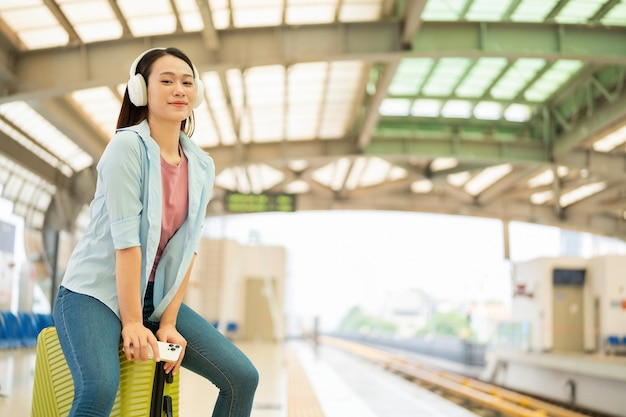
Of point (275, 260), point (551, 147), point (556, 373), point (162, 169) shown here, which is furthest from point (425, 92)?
point (162, 169)

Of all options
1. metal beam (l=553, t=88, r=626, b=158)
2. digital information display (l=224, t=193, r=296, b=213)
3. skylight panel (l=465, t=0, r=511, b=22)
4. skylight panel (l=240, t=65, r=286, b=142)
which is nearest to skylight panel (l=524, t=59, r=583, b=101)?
metal beam (l=553, t=88, r=626, b=158)

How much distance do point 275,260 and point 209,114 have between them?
9.56 meters

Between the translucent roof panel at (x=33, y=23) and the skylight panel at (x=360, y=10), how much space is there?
590 centimetres

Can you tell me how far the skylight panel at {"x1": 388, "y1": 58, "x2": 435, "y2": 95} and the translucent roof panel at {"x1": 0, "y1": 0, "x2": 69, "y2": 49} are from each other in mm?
8492

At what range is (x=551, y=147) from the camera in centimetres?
2503

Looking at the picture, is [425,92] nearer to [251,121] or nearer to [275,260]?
[251,121]

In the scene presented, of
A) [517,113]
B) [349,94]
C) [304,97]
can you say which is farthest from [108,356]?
[517,113]

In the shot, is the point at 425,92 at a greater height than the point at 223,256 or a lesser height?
greater

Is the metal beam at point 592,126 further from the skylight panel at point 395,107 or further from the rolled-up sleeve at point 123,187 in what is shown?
the rolled-up sleeve at point 123,187

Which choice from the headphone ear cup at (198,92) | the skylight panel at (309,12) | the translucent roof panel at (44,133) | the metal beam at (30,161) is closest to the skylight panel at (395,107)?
the skylight panel at (309,12)

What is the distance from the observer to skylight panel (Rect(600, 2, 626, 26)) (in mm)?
15423

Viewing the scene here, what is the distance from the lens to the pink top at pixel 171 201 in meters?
2.13

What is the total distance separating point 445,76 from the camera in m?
20.5

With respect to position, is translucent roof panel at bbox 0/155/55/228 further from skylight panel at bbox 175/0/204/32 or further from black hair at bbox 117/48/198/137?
black hair at bbox 117/48/198/137
